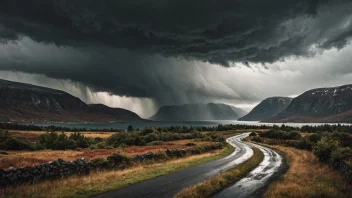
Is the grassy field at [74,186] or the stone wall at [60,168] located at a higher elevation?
the stone wall at [60,168]

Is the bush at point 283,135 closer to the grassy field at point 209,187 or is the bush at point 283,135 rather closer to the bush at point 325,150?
the bush at point 325,150

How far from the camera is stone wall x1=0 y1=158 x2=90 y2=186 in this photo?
59.0ft

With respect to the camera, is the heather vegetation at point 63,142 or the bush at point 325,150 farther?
the heather vegetation at point 63,142

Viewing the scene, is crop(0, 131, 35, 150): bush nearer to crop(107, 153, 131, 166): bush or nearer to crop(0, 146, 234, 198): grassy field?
crop(107, 153, 131, 166): bush

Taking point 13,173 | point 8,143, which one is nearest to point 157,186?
point 13,173

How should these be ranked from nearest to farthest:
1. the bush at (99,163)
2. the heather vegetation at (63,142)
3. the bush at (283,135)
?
the bush at (99,163) → the heather vegetation at (63,142) → the bush at (283,135)

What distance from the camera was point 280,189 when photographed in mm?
18703

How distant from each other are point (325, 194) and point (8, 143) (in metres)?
75.1

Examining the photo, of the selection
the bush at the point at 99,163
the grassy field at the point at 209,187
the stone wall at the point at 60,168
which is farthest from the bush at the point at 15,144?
the grassy field at the point at 209,187

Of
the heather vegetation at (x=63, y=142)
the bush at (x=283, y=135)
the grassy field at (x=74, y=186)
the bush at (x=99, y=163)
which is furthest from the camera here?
the bush at (x=283, y=135)

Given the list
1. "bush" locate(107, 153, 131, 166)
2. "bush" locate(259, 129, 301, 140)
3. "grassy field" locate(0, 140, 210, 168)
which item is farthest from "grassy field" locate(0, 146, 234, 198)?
"bush" locate(259, 129, 301, 140)

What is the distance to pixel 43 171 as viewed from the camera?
20625 mm

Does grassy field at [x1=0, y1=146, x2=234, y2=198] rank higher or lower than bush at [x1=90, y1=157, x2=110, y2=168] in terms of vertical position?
lower

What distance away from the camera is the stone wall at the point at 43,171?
59.0 feet
